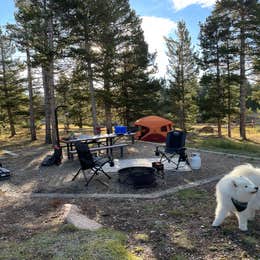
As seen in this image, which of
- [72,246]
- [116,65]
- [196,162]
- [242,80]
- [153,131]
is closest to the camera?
[72,246]

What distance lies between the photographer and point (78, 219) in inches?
155

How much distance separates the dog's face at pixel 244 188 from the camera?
3.27 meters

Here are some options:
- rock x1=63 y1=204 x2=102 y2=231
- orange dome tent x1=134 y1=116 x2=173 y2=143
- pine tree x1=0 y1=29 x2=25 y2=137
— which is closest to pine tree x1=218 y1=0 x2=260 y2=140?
orange dome tent x1=134 y1=116 x2=173 y2=143

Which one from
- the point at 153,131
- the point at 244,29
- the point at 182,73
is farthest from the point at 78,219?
the point at 182,73

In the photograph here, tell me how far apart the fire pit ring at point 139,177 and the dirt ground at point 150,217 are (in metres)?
0.14

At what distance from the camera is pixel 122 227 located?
3.77 metres

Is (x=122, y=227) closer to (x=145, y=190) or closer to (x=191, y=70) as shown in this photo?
(x=145, y=190)

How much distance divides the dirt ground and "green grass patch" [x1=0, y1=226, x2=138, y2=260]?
21cm

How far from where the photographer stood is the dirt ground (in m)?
3.15

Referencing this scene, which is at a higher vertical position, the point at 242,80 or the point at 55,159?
the point at 242,80

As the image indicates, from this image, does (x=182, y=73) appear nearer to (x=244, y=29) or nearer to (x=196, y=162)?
(x=244, y=29)

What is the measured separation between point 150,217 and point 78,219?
106cm

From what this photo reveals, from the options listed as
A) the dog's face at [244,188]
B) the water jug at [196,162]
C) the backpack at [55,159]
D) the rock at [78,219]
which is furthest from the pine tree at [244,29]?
the rock at [78,219]

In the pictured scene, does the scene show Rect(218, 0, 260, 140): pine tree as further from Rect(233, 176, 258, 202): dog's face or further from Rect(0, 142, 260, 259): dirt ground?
Rect(233, 176, 258, 202): dog's face
